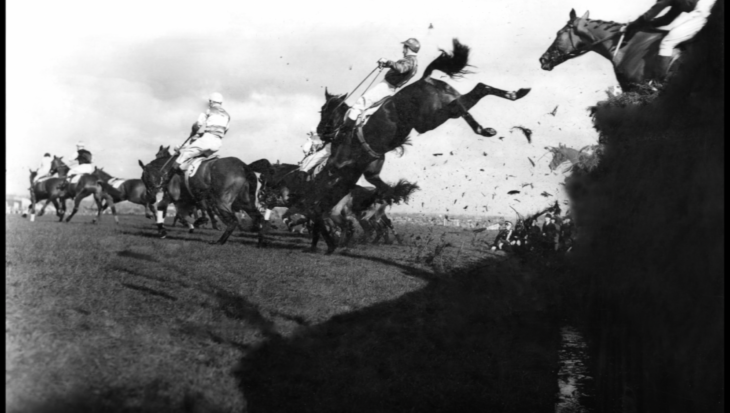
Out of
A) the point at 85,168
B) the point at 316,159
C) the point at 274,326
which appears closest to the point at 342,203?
the point at 316,159

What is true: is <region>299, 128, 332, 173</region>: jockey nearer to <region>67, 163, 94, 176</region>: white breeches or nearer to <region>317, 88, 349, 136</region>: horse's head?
<region>317, 88, 349, 136</region>: horse's head

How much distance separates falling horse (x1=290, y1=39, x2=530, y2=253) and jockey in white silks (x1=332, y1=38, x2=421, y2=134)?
64 mm

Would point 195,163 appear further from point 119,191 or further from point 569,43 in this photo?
point 119,191

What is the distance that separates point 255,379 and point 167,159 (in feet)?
8.88

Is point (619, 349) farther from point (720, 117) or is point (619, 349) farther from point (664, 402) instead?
point (720, 117)

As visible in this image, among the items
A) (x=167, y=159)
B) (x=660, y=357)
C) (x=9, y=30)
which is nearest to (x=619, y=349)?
(x=660, y=357)

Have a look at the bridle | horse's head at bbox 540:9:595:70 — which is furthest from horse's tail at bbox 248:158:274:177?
the bridle

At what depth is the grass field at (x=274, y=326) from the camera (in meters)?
3.48

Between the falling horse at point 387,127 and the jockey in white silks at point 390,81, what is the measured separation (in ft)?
0.21

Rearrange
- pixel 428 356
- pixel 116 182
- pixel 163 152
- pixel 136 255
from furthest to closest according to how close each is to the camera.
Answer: pixel 116 182 → pixel 163 152 → pixel 136 255 → pixel 428 356

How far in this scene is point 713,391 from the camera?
437 cm

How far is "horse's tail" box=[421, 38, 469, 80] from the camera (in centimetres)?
458

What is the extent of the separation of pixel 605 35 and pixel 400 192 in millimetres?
1991

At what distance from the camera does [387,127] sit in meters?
4.82
